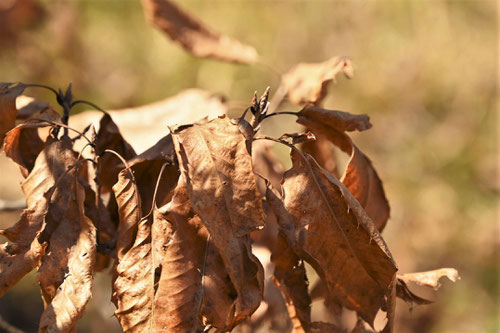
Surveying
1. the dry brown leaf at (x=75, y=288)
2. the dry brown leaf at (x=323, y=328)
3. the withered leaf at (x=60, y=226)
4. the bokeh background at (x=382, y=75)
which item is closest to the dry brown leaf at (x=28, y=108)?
the withered leaf at (x=60, y=226)

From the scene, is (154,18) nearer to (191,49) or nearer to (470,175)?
(191,49)

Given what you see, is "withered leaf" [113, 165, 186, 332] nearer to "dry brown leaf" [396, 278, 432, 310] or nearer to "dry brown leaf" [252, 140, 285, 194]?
"dry brown leaf" [396, 278, 432, 310]

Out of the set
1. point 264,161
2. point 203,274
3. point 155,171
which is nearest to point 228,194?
point 203,274

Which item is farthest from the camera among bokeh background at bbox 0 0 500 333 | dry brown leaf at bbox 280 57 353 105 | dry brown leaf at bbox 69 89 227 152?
bokeh background at bbox 0 0 500 333

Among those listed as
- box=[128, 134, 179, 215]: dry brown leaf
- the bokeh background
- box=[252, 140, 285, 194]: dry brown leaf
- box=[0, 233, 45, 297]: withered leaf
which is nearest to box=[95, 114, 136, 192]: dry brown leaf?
box=[128, 134, 179, 215]: dry brown leaf

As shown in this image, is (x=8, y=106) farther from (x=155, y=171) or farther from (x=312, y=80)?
(x=312, y=80)
